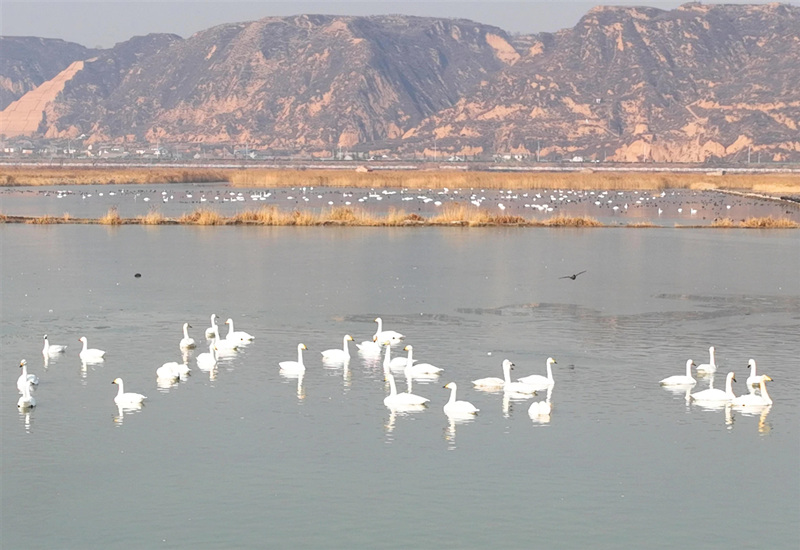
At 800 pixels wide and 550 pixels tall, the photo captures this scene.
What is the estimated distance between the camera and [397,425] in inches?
731

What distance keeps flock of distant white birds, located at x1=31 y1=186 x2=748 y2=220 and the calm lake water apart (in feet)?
134

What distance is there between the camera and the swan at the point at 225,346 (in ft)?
80.3

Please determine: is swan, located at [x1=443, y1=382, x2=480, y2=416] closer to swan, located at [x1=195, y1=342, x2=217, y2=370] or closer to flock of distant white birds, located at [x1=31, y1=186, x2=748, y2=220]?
swan, located at [x1=195, y1=342, x2=217, y2=370]

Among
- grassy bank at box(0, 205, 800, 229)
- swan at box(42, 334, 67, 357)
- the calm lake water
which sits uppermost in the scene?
grassy bank at box(0, 205, 800, 229)

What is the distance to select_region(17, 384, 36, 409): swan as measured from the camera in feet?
63.2

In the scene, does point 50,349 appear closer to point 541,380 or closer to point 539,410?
point 541,380

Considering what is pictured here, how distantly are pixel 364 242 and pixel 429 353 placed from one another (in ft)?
83.6

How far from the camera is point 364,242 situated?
49750mm

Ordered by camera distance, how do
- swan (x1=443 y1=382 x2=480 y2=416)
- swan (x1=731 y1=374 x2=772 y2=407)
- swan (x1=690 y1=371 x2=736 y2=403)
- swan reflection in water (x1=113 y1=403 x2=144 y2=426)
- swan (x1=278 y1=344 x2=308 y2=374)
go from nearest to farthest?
swan reflection in water (x1=113 y1=403 x2=144 y2=426)
swan (x1=443 y1=382 x2=480 y2=416)
swan (x1=731 y1=374 x2=772 y2=407)
swan (x1=690 y1=371 x2=736 y2=403)
swan (x1=278 y1=344 x2=308 y2=374)

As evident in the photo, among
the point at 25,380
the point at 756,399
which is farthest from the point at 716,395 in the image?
the point at 25,380

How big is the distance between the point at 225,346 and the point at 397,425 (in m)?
7.01

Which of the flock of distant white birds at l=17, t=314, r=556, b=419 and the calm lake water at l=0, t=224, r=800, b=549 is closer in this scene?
the calm lake water at l=0, t=224, r=800, b=549

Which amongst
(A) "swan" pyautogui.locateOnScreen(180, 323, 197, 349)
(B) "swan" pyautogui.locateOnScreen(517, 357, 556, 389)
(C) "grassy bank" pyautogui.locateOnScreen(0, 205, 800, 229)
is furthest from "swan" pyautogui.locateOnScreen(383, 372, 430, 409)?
(C) "grassy bank" pyautogui.locateOnScreen(0, 205, 800, 229)

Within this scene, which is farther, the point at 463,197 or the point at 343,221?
the point at 463,197
